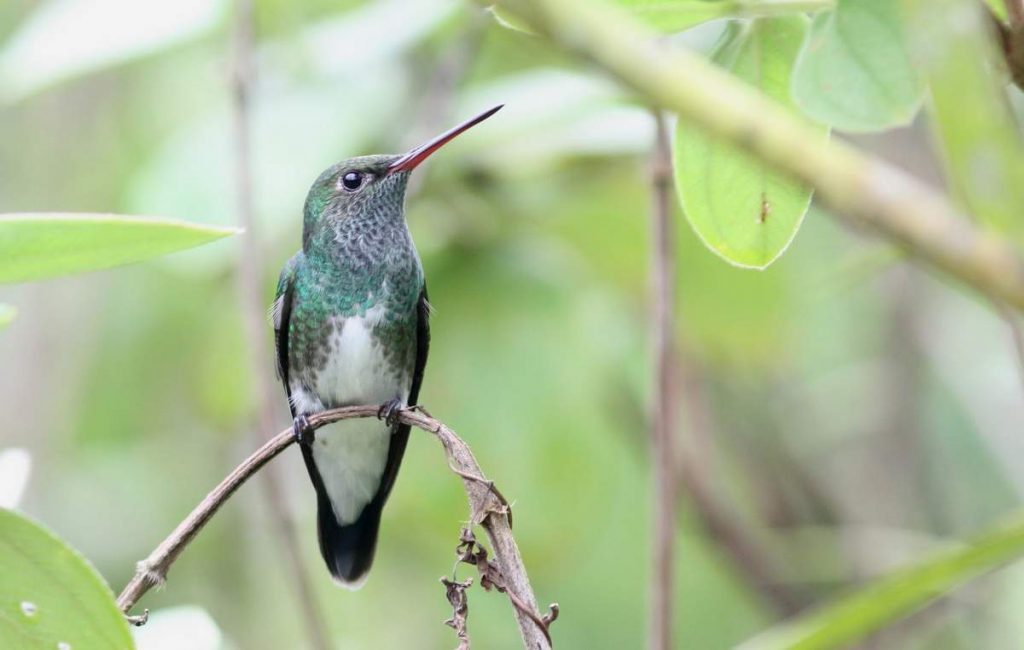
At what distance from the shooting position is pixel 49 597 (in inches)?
39.7

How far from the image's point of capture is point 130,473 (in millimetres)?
3736

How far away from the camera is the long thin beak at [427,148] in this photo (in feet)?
4.65

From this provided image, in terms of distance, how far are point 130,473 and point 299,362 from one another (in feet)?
5.30

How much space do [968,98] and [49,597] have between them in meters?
0.75

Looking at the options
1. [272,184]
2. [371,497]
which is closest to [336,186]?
[272,184]

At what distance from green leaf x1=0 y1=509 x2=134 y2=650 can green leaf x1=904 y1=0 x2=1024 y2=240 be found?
67 cm

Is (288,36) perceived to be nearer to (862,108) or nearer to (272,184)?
(272,184)

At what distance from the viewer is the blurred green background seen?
2580 millimetres

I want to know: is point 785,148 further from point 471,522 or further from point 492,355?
point 492,355

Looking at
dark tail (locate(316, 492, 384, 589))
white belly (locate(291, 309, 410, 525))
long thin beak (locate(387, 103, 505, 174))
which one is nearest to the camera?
long thin beak (locate(387, 103, 505, 174))

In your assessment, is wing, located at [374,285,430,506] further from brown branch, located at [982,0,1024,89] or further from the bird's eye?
brown branch, located at [982,0,1024,89]

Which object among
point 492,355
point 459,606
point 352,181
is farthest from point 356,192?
point 459,606

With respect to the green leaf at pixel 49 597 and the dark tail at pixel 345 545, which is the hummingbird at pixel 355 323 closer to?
the dark tail at pixel 345 545

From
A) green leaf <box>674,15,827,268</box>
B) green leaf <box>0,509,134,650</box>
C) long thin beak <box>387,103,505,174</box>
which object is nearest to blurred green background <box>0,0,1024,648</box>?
long thin beak <box>387,103,505,174</box>
